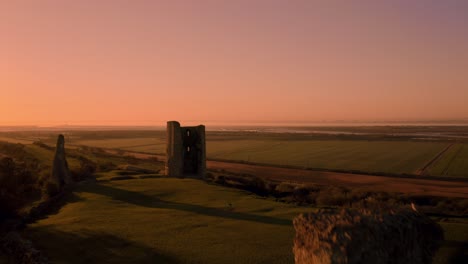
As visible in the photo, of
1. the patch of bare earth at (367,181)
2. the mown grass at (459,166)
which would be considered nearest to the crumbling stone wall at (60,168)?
the patch of bare earth at (367,181)

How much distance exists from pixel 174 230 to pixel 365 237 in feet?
31.8

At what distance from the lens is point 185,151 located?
3356cm

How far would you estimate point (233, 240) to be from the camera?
13336 mm

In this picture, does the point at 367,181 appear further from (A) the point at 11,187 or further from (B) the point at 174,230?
(A) the point at 11,187

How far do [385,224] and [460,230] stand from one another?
8520 millimetres

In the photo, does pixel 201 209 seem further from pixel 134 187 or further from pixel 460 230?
pixel 460 230

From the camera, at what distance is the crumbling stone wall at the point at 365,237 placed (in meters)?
6.65

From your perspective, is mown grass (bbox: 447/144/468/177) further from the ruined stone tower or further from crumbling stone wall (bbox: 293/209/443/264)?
crumbling stone wall (bbox: 293/209/443/264)

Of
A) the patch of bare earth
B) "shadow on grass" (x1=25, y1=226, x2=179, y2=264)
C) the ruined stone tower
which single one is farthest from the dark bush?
the patch of bare earth

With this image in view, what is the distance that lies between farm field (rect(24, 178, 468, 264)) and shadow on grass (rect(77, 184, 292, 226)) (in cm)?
4

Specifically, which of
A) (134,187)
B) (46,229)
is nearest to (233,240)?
(46,229)

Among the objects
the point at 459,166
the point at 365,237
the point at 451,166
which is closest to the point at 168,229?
the point at 365,237

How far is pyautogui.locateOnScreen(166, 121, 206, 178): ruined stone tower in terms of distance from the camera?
3086 centimetres

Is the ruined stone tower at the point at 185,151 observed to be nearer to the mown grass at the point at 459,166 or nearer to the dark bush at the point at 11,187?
the dark bush at the point at 11,187
